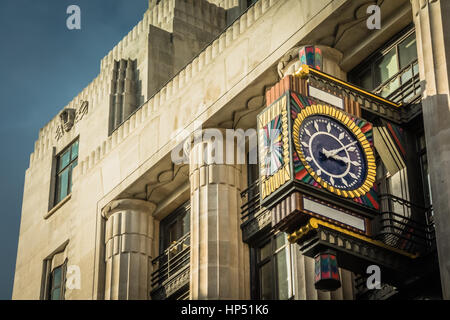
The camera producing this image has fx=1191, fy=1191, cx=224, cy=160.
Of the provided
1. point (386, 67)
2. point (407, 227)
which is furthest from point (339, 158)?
point (386, 67)

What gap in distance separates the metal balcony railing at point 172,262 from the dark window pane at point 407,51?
9.60 meters

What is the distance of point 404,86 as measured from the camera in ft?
95.9

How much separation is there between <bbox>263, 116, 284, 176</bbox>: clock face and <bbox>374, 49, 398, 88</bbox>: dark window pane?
204 inches

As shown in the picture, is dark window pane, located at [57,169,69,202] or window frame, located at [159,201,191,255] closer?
window frame, located at [159,201,191,255]

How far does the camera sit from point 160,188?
124ft

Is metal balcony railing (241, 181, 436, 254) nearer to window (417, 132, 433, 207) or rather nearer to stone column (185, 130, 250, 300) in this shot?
window (417, 132, 433, 207)

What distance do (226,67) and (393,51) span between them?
576 centimetres

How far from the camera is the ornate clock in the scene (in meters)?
25.6
